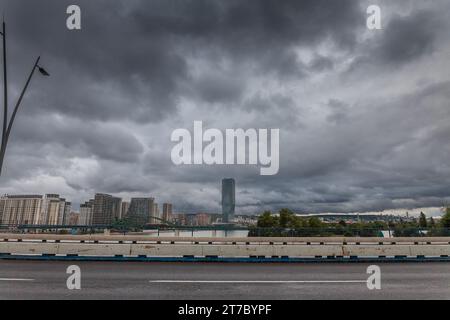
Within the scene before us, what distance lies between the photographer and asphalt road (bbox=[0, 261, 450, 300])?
734 cm

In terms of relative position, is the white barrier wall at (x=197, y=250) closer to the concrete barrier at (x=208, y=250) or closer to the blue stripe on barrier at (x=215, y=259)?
the concrete barrier at (x=208, y=250)

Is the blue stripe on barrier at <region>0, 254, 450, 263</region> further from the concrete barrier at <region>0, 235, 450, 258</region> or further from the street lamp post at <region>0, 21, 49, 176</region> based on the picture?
the street lamp post at <region>0, 21, 49, 176</region>

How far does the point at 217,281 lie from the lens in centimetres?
889

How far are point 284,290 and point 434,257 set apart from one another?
10958 millimetres

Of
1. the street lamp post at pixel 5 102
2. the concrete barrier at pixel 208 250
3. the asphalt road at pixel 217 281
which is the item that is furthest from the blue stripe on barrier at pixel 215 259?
the street lamp post at pixel 5 102

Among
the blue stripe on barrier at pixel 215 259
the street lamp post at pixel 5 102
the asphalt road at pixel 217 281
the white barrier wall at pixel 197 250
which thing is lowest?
the asphalt road at pixel 217 281

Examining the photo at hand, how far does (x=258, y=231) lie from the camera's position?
984 inches

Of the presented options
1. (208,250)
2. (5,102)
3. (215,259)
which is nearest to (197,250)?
(208,250)

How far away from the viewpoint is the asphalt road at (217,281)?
734 centimetres

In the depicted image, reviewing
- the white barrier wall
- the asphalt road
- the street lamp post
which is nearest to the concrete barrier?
the white barrier wall

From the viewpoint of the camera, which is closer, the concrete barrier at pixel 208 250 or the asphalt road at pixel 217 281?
the asphalt road at pixel 217 281

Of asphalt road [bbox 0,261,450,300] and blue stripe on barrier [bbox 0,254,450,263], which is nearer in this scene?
asphalt road [bbox 0,261,450,300]
